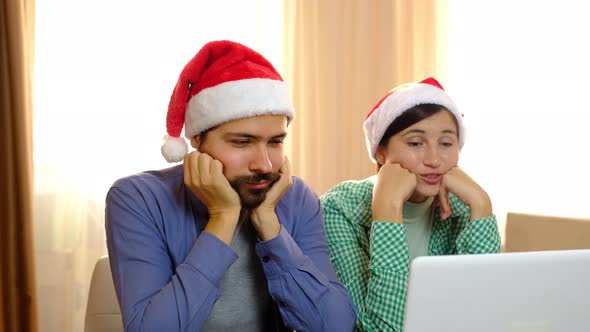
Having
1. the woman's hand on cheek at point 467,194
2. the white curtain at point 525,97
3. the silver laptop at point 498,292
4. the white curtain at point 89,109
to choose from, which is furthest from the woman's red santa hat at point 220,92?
the white curtain at point 525,97

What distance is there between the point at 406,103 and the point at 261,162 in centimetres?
43

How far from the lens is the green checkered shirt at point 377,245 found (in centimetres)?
145

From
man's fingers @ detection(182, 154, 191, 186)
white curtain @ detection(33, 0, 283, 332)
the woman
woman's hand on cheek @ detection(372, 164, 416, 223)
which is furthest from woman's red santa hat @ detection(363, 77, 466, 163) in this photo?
white curtain @ detection(33, 0, 283, 332)

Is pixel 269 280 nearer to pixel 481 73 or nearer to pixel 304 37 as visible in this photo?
pixel 304 37

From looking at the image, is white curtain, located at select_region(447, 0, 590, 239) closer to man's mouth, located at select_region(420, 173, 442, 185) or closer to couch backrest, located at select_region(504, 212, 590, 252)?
couch backrest, located at select_region(504, 212, 590, 252)

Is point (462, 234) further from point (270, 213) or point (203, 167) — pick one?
point (203, 167)

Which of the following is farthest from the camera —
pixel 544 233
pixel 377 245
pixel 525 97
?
pixel 525 97

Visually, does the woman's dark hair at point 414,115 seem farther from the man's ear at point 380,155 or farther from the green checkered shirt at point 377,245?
the green checkered shirt at point 377,245

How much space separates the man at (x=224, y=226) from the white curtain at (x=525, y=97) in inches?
81.3

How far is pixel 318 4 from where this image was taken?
327cm

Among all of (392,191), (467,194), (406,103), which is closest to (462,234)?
(467,194)

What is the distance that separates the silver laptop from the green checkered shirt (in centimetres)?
67

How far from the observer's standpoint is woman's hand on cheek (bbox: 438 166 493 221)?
1.60 meters

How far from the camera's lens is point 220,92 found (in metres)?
1.41
